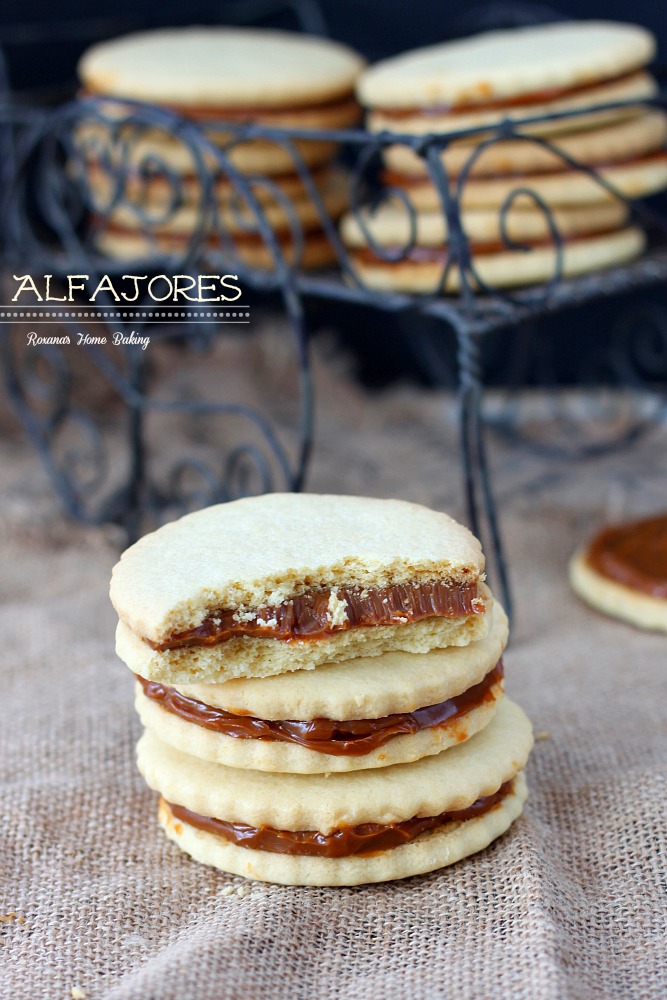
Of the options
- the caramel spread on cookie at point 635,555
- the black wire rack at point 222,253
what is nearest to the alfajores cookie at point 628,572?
the caramel spread on cookie at point 635,555

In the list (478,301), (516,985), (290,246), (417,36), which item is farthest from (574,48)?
(516,985)

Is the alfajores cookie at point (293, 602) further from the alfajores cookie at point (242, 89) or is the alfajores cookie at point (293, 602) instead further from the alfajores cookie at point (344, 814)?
the alfajores cookie at point (242, 89)

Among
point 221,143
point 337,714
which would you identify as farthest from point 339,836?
point 221,143

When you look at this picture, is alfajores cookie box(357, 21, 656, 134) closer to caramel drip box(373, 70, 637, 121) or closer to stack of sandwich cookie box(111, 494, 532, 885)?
caramel drip box(373, 70, 637, 121)

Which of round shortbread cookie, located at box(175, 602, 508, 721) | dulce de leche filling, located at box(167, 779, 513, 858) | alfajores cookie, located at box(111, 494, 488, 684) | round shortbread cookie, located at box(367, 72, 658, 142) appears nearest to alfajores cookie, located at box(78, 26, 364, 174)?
round shortbread cookie, located at box(367, 72, 658, 142)

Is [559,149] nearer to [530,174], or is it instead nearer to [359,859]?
[530,174]

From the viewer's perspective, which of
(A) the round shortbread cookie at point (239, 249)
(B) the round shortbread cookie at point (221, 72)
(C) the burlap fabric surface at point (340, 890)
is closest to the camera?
(C) the burlap fabric surface at point (340, 890)

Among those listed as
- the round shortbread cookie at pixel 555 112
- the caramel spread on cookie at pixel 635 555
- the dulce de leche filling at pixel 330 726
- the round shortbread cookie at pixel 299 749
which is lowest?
the caramel spread on cookie at pixel 635 555
